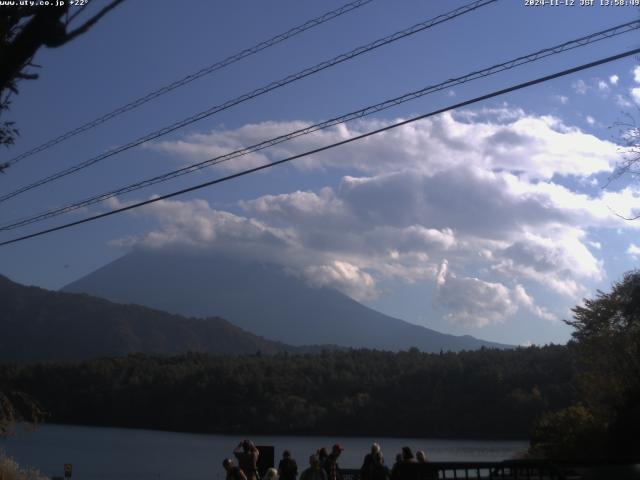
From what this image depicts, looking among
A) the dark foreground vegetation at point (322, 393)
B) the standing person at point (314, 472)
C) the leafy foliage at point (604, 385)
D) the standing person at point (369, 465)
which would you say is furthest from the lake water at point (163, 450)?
the standing person at point (314, 472)

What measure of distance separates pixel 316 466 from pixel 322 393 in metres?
87.3

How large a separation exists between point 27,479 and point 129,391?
84456 mm

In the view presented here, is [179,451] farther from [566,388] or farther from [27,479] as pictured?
[27,479]

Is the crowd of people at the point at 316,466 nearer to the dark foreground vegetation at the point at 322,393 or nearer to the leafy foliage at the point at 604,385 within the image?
the leafy foliage at the point at 604,385

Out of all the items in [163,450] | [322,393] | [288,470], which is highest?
[322,393]

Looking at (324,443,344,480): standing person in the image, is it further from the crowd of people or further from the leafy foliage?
the leafy foliage

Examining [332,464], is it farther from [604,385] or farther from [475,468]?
[604,385]

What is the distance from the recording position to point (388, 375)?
318 ft

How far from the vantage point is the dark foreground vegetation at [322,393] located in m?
74.4

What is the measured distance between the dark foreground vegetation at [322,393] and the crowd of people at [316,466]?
194 ft

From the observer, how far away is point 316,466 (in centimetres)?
1179

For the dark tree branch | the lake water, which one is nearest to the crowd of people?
the dark tree branch

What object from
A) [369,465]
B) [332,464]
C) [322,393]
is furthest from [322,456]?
[322,393]

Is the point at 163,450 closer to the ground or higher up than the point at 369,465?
closer to the ground
